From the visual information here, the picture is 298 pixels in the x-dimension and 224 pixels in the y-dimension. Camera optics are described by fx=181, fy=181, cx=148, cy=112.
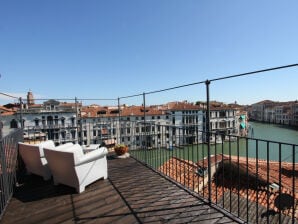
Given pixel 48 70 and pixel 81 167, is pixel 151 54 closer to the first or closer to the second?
pixel 48 70

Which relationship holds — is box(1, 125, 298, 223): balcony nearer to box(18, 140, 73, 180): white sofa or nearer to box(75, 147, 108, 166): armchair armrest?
box(18, 140, 73, 180): white sofa

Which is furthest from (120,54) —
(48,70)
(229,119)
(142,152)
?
(229,119)

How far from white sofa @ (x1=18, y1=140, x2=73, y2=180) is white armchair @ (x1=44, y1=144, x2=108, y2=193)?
1.05ft

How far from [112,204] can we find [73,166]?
2.44 ft

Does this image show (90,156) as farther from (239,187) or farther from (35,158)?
(239,187)

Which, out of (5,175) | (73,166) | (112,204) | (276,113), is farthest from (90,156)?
(276,113)

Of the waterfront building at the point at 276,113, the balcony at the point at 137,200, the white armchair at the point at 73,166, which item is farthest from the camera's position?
the waterfront building at the point at 276,113

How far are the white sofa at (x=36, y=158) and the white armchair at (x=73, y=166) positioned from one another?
0.32 m

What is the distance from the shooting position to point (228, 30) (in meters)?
8.31

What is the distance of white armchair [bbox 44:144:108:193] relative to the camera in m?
2.48

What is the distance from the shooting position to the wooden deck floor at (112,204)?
76.7 inches

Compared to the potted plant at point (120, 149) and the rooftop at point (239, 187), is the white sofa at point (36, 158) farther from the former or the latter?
the rooftop at point (239, 187)

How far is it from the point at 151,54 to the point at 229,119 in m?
26.7

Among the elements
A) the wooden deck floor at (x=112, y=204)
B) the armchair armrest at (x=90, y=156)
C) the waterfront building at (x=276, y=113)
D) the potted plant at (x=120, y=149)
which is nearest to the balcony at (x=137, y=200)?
the wooden deck floor at (x=112, y=204)
